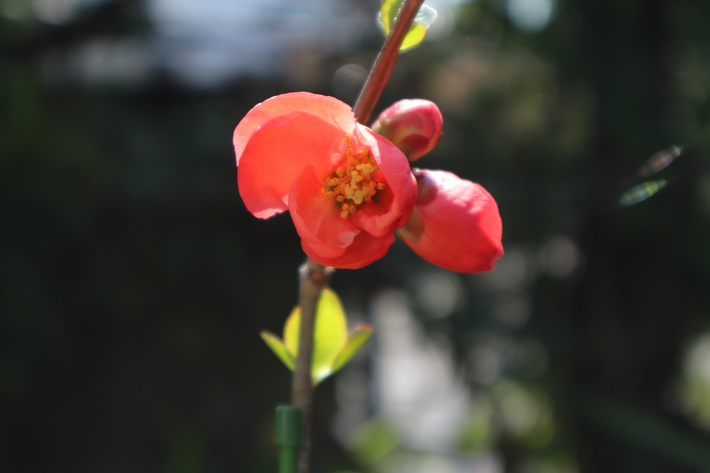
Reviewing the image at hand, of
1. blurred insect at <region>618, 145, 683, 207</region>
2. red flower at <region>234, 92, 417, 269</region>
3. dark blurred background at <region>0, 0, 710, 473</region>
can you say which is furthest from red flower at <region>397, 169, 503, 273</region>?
dark blurred background at <region>0, 0, 710, 473</region>

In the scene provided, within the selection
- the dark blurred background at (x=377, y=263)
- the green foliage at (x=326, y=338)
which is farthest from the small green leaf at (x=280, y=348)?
the dark blurred background at (x=377, y=263)

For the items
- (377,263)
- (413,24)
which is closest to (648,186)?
(413,24)

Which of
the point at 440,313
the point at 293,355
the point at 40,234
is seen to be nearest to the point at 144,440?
the point at 40,234

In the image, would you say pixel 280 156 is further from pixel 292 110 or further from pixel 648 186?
pixel 648 186

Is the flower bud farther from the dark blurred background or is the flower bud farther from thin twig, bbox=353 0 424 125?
the dark blurred background

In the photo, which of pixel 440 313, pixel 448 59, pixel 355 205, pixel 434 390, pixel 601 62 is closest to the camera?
pixel 355 205

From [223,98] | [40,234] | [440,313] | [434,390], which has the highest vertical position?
[223,98]

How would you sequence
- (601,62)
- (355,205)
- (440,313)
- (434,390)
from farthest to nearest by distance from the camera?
(434,390) → (440,313) → (601,62) → (355,205)

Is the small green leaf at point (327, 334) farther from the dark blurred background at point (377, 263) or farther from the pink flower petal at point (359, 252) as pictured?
the dark blurred background at point (377, 263)

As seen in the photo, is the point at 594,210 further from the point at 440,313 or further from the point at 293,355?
the point at 293,355
